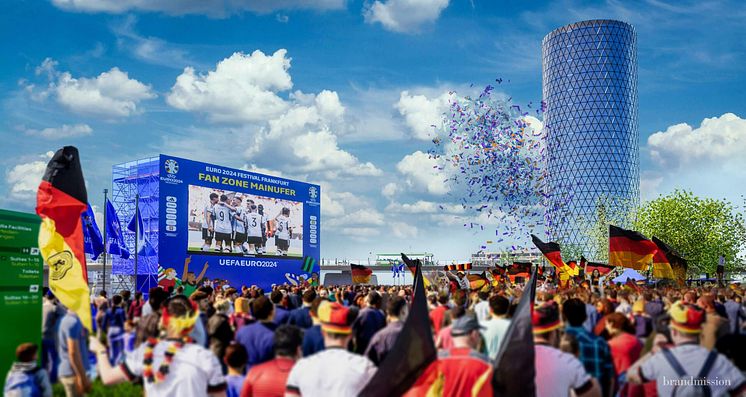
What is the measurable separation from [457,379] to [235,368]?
2.41m

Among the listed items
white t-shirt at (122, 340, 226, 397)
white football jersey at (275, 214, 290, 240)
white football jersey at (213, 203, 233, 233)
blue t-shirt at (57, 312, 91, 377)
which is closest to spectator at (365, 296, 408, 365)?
white t-shirt at (122, 340, 226, 397)

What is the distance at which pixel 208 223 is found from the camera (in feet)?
162

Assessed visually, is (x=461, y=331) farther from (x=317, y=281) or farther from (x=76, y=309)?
(x=317, y=281)

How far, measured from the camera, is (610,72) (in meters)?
144

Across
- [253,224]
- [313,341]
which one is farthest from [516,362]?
[253,224]

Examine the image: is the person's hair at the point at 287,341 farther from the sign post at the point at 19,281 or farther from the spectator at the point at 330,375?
the sign post at the point at 19,281

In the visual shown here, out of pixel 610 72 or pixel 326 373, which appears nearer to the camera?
pixel 326 373

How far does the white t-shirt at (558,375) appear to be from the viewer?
19.3ft

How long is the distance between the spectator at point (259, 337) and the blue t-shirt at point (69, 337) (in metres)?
2.07

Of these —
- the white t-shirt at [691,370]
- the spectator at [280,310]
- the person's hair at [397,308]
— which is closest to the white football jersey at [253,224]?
the spectator at [280,310]

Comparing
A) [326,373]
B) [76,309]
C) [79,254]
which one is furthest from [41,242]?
[326,373]

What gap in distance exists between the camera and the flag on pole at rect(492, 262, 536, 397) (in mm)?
5098

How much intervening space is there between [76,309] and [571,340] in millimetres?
6207

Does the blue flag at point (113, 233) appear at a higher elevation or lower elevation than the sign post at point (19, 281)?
higher
